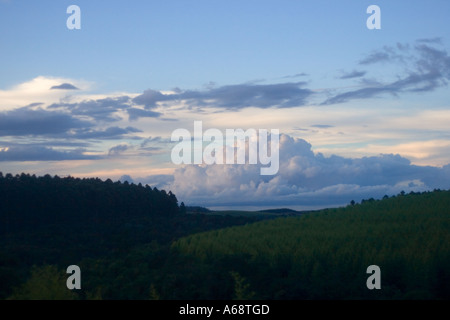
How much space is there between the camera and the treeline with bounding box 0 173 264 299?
35594 mm

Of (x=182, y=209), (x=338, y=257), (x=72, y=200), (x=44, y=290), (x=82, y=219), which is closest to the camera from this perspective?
(x=44, y=290)

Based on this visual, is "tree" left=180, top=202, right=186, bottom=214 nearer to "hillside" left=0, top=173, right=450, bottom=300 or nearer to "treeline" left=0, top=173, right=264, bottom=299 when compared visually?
"treeline" left=0, top=173, right=264, bottom=299

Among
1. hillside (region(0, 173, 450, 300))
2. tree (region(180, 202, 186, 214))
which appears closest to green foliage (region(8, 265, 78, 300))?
hillside (region(0, 173, 450, 300))

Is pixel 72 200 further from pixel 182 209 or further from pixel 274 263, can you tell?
pixel 274 263

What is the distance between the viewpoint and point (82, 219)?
61312 millimetres

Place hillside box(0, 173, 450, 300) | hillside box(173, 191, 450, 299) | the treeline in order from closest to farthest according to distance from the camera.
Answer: hillside box(0, 173, 450, 300) < hillside box(173, 191, 450, 299) < the treeline

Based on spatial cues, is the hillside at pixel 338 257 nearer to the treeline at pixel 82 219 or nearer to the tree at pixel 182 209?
the treeline at pixel 82 219

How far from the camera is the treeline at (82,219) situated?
35.6 m

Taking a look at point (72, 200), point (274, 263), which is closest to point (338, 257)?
point (274, 263)

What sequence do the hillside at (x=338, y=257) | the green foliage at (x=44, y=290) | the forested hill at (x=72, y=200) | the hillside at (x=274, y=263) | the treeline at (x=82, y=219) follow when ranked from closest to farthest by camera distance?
1. the green foliage at (x=44, y=290)
2. the hillside at (x=274, y=263)
3. the hillside at (x=338, y=257)
4. the treeline at (x=82, y=219)
5. the forested hill at (x=72, y=200)

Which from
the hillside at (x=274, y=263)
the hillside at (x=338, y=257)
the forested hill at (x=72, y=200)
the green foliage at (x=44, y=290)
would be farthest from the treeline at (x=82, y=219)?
the green foliage at (x=44, y=290)

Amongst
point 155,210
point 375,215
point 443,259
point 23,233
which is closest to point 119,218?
point 155,210
